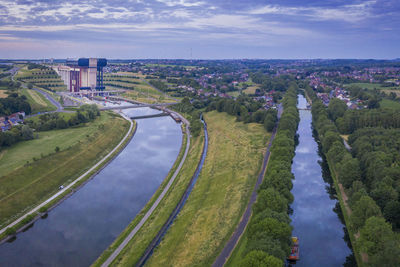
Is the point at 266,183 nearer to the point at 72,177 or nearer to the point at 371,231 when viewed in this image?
the point at 371,231

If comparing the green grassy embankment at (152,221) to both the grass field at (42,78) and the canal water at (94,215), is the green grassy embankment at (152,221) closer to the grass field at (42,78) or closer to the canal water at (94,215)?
the canal water at (94,215)

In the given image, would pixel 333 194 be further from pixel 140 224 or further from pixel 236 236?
pixel 140 224

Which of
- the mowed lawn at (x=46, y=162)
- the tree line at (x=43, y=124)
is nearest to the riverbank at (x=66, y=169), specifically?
the mowed lawn at (x=46, y=162)

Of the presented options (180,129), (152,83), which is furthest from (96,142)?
(152,83)

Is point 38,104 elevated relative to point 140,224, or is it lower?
elevated

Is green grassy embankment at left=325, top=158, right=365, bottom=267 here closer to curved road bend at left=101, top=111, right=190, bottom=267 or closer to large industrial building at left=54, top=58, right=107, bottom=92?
curved road bend at left=101, top=111, right=190, bottom=267

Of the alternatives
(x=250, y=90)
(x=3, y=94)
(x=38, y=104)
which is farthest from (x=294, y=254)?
(x=250, y=90)

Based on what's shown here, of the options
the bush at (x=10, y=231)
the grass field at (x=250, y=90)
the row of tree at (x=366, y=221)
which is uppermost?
the grass field at (x=250, y=90)
